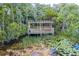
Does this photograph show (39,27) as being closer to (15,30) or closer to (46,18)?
(46,18)

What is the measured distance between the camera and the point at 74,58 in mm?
1953

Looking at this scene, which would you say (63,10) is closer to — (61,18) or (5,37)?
(61,18)

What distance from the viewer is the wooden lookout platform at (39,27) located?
1966mm

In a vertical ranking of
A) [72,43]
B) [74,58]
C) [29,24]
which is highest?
[29,24]

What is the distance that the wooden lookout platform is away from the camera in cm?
197

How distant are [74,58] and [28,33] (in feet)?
1.78

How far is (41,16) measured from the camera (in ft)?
6.50

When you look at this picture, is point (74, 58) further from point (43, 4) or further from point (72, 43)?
point (43, 4)

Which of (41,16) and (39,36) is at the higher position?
(41,16)

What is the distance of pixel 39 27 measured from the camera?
1.98 metres

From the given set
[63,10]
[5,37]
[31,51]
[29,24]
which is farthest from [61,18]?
[5,37]

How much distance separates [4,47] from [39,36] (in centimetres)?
38

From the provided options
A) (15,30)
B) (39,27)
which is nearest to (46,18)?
(39,27)

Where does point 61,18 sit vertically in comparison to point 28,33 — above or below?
above
